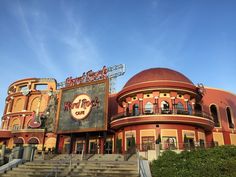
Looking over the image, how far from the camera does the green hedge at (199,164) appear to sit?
1487cm

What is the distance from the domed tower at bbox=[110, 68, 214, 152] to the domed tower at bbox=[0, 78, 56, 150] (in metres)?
21.4

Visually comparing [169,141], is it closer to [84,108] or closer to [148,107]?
[148,107]

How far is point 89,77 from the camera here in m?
35.9

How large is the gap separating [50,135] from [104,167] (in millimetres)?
29489

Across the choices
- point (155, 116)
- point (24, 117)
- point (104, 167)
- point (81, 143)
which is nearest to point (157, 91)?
point (155, 116)

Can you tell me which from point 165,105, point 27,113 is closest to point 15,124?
point 27,113

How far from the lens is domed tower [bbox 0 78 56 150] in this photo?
44900 millimetres

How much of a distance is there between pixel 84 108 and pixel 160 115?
11899 millimetres

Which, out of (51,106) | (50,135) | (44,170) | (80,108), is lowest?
(44,170)

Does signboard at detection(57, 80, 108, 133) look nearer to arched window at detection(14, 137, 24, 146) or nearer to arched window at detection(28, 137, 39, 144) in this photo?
arched window at detection(28, 137, 39, 144)

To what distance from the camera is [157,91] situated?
2980 centimetres

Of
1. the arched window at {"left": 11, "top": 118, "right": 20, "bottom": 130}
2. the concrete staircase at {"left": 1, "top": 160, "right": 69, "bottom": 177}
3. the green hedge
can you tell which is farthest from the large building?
the concrete staircase at {"left": 1, "top": 160, "right": 69, "bottom": 177}

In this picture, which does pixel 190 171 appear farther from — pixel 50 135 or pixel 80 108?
pixel 50 135

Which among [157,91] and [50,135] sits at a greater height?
[157,91]
